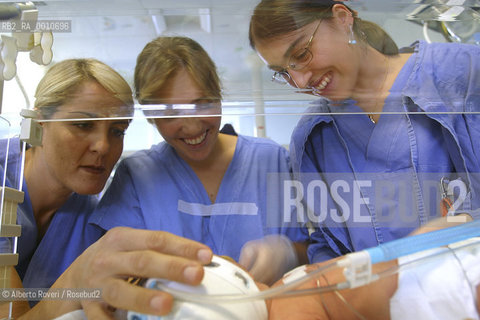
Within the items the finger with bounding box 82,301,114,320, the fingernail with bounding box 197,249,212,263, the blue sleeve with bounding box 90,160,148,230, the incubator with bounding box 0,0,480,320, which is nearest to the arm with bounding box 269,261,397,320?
the incubator with bounding box 0,0,480,320

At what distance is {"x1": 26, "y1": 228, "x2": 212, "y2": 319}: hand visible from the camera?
1.56 feet

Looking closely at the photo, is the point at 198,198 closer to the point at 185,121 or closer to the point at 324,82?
the point at 185,121

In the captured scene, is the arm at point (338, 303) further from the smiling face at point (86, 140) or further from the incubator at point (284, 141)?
the smiling face at point (86, 140)

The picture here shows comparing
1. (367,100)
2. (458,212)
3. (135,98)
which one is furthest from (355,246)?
(135,98)

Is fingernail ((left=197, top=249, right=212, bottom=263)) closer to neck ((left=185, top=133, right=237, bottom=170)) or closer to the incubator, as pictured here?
the incubator

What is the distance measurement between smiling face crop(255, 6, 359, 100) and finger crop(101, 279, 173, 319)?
0.58 metres

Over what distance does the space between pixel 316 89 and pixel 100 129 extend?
19.1 inches

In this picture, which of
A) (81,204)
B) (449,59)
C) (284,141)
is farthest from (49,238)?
(449,59)

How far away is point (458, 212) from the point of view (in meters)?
0.70

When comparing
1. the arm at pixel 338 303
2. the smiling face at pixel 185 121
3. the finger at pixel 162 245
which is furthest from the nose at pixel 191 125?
the arm at pixel 338 303

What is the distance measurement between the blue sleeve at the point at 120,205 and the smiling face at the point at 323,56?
43 centimetres

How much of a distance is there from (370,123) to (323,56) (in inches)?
7.5

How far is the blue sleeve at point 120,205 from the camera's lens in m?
0.77

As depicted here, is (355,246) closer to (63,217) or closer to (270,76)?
(270,76)
